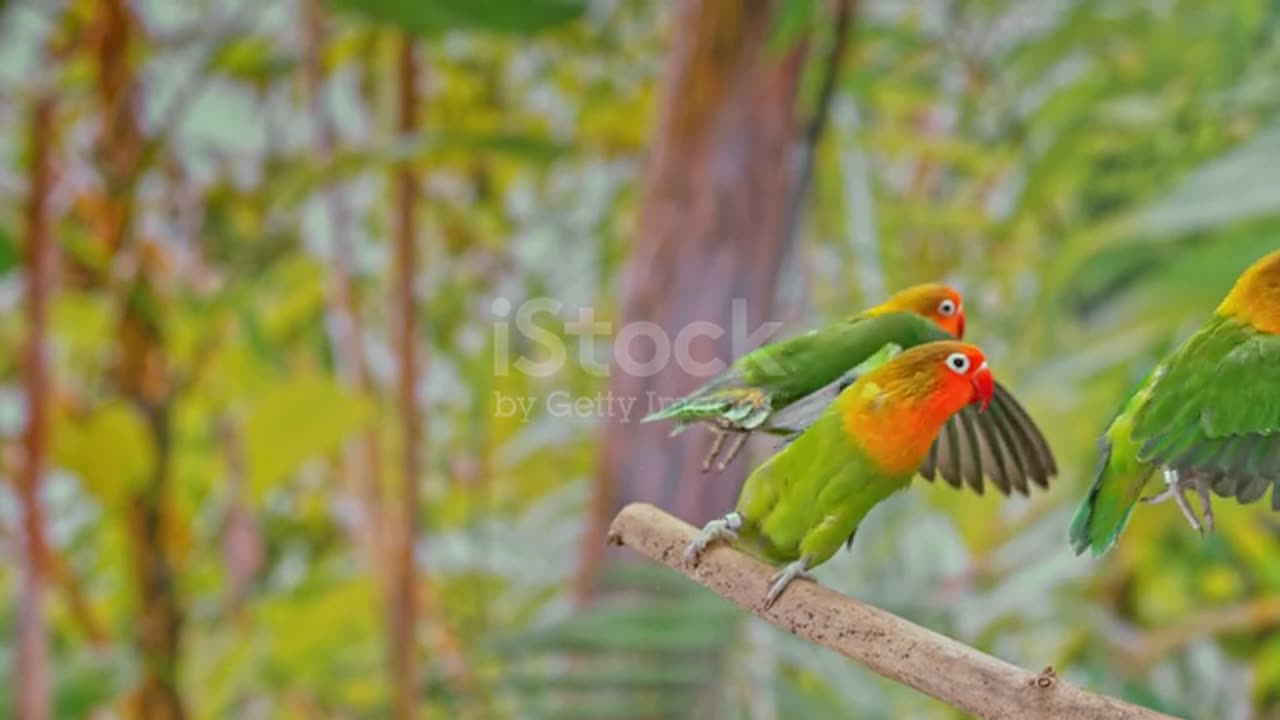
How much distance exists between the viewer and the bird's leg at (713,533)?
118mm

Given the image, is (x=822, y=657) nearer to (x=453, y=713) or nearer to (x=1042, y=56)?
(x=453, y=713)

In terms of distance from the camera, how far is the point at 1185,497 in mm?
106

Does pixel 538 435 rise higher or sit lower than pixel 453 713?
higher

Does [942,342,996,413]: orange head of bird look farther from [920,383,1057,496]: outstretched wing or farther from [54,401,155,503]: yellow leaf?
[54,401,155,503]: yellow leaf

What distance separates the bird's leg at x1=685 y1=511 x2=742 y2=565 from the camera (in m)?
0.12

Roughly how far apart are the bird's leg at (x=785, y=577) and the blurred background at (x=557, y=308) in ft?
0.08

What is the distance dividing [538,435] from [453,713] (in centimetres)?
16

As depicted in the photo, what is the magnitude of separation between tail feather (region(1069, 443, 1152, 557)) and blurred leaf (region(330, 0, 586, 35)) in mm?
523

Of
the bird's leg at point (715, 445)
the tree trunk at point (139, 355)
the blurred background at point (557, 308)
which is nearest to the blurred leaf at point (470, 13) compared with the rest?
the blurred background at point (557, 308)

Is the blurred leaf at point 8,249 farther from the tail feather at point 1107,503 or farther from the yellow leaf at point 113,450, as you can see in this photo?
the tail feather at point 1107,503

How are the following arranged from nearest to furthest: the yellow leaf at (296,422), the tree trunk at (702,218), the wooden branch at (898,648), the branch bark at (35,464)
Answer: the wooden branch at (898,648) < the tree trunk at (702,218) < the branch bark at (35,464) < the yellow leaf at (296,422)

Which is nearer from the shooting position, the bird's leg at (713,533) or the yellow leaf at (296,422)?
the bird's leg at (713,533)

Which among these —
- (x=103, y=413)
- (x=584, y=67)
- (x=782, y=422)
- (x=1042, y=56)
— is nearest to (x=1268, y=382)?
(x=782, y=422)

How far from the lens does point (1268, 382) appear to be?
0.10 meters
